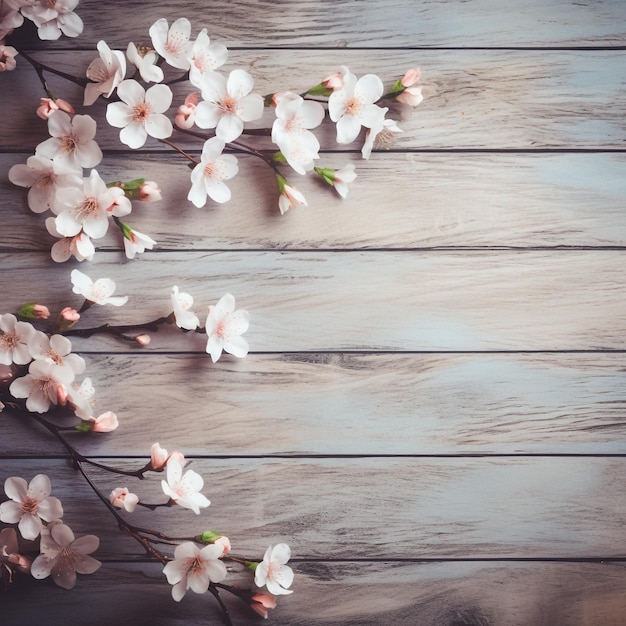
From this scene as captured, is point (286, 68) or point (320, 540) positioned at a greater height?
point (286, 68)

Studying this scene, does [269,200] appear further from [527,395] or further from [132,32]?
[527,395]

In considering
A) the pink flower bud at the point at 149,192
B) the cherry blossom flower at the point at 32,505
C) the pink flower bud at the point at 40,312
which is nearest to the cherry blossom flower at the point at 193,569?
the cherry blossom flower at the point at 32,505

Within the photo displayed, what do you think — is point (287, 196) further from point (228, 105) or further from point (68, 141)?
point (68, 141)

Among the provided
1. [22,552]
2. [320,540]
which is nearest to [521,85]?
[320,540]

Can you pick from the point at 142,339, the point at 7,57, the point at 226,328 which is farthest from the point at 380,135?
the point at 7,57

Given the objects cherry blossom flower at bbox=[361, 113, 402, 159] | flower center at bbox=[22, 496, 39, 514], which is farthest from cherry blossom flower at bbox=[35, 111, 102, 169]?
flower center at bbox=[22, 496, 39, 514]
